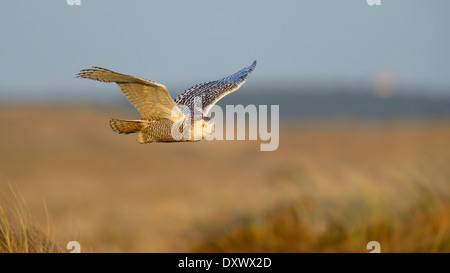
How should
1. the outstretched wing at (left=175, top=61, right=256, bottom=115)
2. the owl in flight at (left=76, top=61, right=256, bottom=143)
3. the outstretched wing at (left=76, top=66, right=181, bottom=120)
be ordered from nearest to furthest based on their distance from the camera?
the owl in flight at (left=76, top=61, right=256, bottom=143) < the outstretched wing at (left=76, top=66, right=181, bottom=120) < the outstretched wing at (left=175, top=61, right=256, bottom=115)

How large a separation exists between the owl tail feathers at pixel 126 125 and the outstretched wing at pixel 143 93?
0.07 meters

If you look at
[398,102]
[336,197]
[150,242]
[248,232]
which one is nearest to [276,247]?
[248,232]

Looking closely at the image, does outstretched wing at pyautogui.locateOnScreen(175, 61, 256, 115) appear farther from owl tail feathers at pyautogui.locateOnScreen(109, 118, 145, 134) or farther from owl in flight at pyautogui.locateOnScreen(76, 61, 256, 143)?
owl tail feathers at pyautogui.locateOnScreen(109, 118, 145, 134)

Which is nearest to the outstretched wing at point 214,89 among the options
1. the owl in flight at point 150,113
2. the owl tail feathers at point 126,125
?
the owl in flight at point 150,113

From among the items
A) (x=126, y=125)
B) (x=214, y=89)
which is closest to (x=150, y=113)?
(x=126, y=125)

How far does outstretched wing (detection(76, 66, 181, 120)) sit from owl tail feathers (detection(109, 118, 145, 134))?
71 millimetres

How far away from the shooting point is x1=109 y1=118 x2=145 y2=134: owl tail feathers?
228cm

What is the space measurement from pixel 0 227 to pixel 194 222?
3.03 metres

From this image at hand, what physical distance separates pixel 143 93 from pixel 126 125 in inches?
11.1

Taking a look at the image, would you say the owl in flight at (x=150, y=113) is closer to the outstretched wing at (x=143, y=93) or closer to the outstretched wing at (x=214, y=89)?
the outstretched wing at (x=143, y=93)

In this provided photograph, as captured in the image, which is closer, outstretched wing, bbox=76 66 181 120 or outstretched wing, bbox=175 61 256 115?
outstretched wing, bbox=76 66 181 120

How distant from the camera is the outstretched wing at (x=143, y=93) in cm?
242

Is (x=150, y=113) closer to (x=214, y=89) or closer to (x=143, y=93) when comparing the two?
(x=143, y=93)

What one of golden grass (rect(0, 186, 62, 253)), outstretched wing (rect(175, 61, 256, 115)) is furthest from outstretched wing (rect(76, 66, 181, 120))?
golden grass (rect(0, 186, 62, 253))
